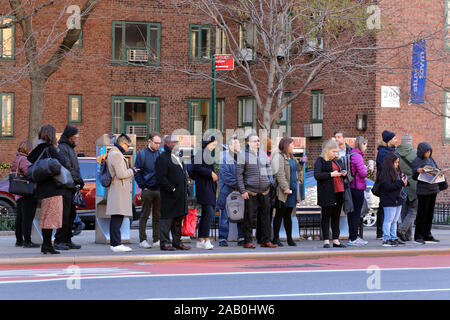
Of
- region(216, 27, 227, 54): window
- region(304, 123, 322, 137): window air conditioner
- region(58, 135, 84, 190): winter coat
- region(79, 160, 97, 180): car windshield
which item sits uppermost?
region(216, 27, 227, 54): window

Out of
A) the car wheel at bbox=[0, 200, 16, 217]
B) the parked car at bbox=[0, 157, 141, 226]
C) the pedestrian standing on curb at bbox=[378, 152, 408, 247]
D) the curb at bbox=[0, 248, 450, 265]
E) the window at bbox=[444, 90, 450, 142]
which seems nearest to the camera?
the curb at bbox=[0, 248, 450, 265]

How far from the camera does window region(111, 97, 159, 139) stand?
35.0 meters

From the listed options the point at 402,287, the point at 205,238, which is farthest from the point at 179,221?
the point at 402,287

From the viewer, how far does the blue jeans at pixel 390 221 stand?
15838 mm

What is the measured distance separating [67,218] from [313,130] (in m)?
16.8

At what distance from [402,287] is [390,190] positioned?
5.30 metres

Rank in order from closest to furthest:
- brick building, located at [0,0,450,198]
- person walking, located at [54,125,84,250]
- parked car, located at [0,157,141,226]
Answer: person walking, located at [54,125,84,250] < parked car, located at [0,157,141,226] < brick building, located at [0,0,450,198]

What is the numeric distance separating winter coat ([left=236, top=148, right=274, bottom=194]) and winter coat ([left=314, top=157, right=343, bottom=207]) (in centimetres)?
99

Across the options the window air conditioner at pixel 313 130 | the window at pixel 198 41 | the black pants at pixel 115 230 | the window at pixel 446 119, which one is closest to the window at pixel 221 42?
the window at pixel 198 41

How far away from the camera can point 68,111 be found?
34.4 m

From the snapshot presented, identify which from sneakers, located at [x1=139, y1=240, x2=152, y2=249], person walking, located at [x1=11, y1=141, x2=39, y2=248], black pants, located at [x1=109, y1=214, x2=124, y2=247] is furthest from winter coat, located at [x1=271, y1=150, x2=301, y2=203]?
person walking, located at [x1=11, y1=141, x2=39, y2=248]

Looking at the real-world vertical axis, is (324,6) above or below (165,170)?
above

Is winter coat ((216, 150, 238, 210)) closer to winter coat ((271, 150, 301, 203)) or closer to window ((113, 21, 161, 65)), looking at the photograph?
winter coat ((271, 150, 301, 203))
